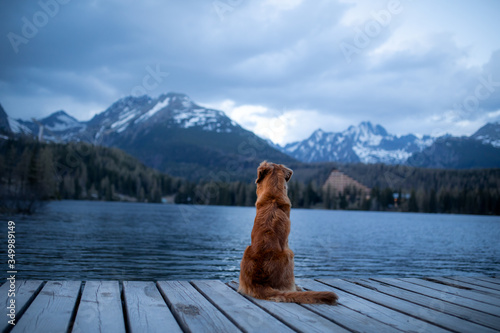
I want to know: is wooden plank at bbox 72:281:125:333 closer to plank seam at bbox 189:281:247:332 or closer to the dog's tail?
plank seam at bbox 189:281:247:332

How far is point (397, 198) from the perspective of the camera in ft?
610

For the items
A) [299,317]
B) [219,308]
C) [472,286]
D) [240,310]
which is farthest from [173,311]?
[472,286]

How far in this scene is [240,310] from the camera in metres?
4.36

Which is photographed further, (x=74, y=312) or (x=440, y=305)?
(x=440, y=305)

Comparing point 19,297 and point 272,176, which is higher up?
point 272,176

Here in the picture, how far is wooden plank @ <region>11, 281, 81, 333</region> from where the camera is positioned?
11.5 feet

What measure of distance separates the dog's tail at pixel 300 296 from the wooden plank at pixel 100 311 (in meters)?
1.83

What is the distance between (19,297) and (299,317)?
3.34 meters

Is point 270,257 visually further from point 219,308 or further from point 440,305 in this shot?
point 440,305

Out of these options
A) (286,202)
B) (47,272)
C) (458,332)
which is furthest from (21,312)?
(47,272)

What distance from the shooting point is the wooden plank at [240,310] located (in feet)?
12.3

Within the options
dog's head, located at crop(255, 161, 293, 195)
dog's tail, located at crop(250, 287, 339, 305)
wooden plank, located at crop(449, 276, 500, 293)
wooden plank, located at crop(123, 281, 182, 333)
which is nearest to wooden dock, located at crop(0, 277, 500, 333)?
wooden plank, located at crop(123, 281, 182, 333)

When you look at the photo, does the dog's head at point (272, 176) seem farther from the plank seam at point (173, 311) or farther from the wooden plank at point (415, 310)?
the plank seam at point (173, 311)

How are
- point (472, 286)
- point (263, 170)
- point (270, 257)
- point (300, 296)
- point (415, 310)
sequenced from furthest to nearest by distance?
point (472, 286) < point (263, 170) < point (270, 257) < point (300, 296) < point (415, 310)
